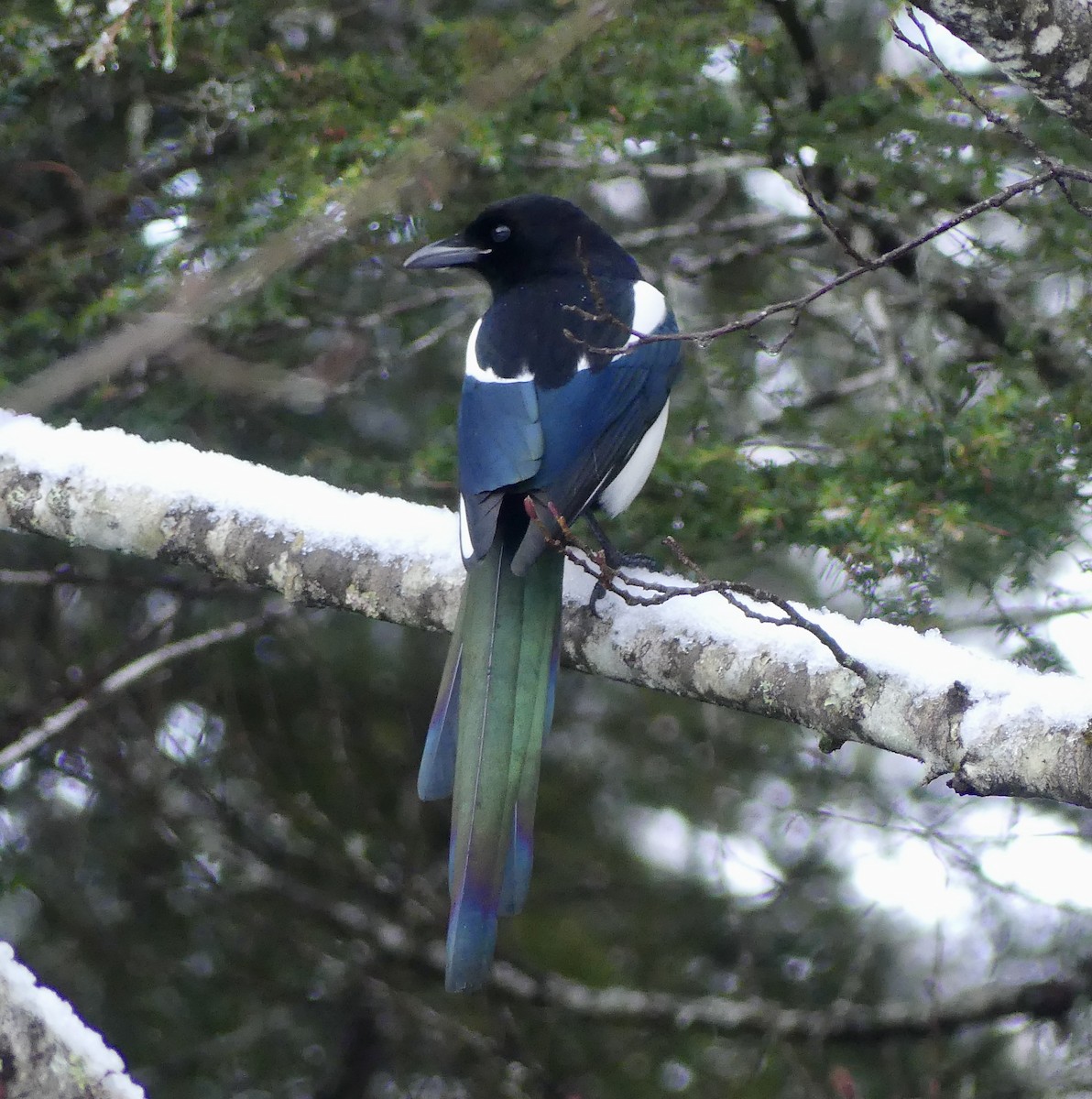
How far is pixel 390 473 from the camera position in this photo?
2906 millimetres

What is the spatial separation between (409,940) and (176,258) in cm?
181

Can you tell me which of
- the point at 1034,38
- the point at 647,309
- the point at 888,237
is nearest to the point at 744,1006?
the point at 647,309

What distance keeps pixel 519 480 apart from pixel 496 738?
0.44 meters

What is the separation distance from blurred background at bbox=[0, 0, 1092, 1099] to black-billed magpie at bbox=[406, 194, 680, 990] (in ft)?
0.51

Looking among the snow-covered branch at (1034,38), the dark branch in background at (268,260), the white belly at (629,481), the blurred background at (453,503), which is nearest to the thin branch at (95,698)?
the blurred background at (453,503)

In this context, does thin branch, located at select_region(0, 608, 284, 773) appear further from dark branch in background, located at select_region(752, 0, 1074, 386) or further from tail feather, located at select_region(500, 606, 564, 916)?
dark branch in background, located at select_region(752, 0, 1074, 386)

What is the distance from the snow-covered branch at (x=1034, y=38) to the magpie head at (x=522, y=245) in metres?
1.28

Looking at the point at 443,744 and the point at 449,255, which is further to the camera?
the point at 449,255

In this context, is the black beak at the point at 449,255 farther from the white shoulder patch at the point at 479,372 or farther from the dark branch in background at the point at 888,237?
the dark branch in background at the point at 888,237

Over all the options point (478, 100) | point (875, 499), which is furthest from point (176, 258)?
point (875, 499)

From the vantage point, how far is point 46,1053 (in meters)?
1.52

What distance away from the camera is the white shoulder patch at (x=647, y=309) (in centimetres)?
289

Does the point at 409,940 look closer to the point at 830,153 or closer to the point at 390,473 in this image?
the point at 390,473

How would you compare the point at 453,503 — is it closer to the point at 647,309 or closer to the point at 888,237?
the point at 647,309
